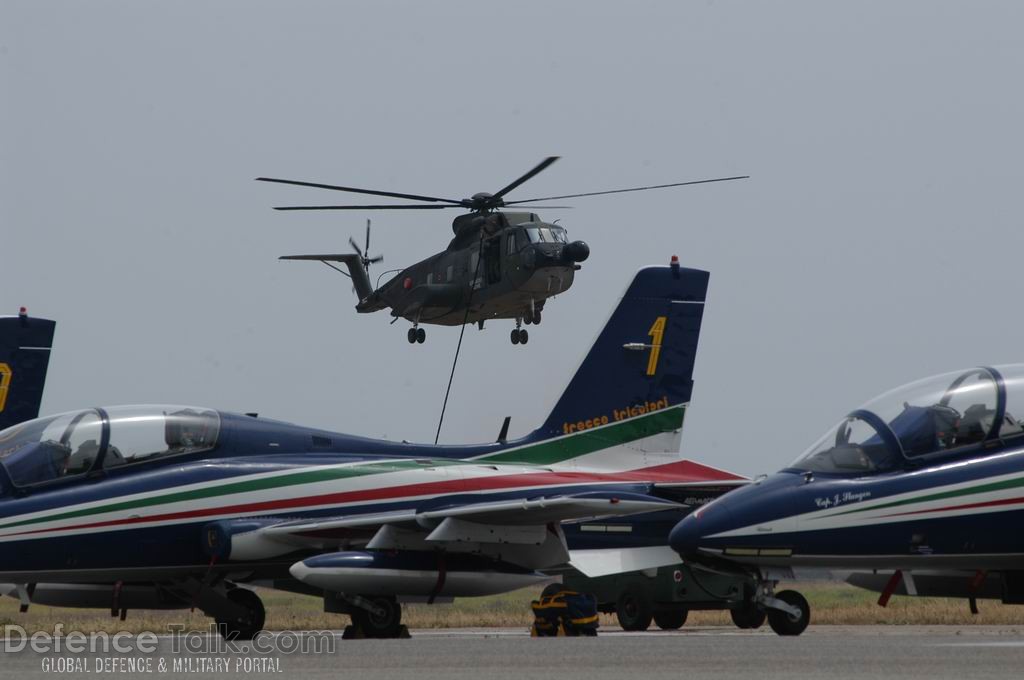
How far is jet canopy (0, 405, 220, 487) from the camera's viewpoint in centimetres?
1557

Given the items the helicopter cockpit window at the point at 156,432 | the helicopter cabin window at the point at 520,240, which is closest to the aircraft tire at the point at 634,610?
the helicopter cockpit window at the point at 156,432

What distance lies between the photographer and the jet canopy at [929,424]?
12.7 m

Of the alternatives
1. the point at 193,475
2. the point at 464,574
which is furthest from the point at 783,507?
the point at 193,475

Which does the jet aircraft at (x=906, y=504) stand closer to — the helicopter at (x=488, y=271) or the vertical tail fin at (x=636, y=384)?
the vertical tail fin at (x=636, y=384)

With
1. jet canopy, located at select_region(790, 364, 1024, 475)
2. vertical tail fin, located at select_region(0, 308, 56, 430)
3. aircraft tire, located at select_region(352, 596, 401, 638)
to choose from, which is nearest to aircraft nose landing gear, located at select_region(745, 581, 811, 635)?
jet canopy, located at select_region(790, 364, 1024, 475)

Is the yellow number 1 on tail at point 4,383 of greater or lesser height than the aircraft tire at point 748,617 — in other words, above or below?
above

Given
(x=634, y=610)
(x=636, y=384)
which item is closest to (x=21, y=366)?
(x=636, y=384)

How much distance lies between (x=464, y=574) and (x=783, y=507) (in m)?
4.51

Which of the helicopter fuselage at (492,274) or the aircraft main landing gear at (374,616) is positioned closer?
the aircraft main landing gear at (374,616)

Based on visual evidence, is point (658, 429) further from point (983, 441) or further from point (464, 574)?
point (983, 441)

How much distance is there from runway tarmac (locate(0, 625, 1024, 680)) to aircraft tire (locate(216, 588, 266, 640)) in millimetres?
3966

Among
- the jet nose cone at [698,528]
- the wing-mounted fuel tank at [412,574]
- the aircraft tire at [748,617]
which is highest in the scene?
the jet nose cone at [698,528]

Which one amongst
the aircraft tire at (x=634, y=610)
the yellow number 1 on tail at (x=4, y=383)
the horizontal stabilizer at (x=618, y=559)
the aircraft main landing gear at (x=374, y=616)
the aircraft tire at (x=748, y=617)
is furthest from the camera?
the yellow number 1 on tail at (x=4, y=383)

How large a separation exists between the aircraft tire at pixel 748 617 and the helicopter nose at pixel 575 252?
1341 centimetres
